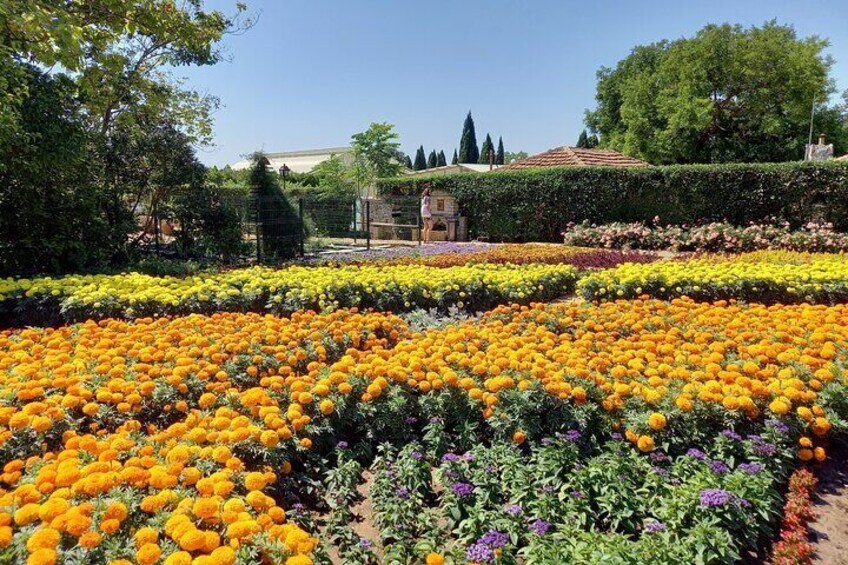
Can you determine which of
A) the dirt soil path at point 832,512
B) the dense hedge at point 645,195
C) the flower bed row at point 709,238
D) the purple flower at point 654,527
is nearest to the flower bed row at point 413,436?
the purple flower at point 654,527

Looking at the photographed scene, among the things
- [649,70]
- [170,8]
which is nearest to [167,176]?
[170,8]

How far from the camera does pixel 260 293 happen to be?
6.11 metres

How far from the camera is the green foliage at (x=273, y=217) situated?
12.9 metres

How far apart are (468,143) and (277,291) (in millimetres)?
61033

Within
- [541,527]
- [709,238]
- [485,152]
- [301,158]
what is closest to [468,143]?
[485,152]

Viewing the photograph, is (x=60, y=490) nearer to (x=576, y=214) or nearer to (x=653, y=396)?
(x=653, y=396)

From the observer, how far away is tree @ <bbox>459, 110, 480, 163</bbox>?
212 ft

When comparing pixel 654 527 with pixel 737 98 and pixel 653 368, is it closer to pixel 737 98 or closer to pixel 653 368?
pixel 653 368

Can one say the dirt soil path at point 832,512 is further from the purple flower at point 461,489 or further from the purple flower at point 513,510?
the purple flower at point 461,489

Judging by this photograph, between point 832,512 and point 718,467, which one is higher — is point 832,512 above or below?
below

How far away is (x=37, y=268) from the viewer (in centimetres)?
817

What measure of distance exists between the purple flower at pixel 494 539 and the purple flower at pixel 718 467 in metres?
1.12

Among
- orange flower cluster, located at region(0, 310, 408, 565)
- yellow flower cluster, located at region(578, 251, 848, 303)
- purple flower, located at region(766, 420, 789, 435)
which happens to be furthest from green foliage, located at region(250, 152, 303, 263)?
purple flower, located at region(766, 420, 789, 435)

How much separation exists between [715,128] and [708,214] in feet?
50.1
